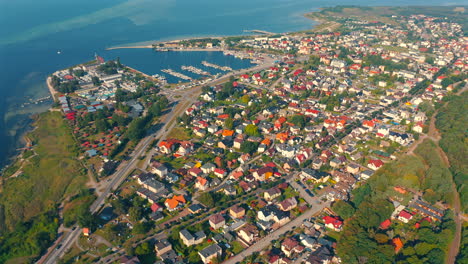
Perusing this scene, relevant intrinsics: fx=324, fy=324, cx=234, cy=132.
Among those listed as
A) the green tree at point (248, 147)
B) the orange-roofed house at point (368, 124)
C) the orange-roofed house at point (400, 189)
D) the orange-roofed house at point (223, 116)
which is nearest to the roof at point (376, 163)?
the orange-roofed house at point (400, 189)

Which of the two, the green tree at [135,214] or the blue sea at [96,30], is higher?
the blue sea at [96,30]

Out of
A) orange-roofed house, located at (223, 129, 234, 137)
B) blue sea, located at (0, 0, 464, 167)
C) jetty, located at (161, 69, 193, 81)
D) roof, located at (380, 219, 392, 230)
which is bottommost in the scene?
roof, located at (380, 219, 392, 230)

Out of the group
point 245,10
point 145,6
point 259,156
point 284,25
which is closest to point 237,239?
point 259,156

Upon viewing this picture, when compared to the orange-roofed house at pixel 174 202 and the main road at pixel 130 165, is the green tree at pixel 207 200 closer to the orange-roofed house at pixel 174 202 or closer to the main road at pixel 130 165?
the orange-roofed house at pixel 174 202

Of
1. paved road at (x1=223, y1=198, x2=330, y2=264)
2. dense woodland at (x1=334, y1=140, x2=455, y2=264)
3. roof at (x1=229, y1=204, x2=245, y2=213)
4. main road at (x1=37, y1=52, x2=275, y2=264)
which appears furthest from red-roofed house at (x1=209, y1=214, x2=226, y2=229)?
main road at (x1=37, y1=52, x2=275, y2=264)

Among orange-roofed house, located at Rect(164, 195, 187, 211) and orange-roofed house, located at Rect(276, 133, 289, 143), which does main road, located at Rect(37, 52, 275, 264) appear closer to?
orange-roofed house, located at Rect(164, 195, 187, 211)

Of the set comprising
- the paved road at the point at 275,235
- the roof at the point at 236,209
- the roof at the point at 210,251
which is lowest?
the paved road at the point at 275,235

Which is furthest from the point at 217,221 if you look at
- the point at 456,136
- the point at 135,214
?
the point at 456,136
